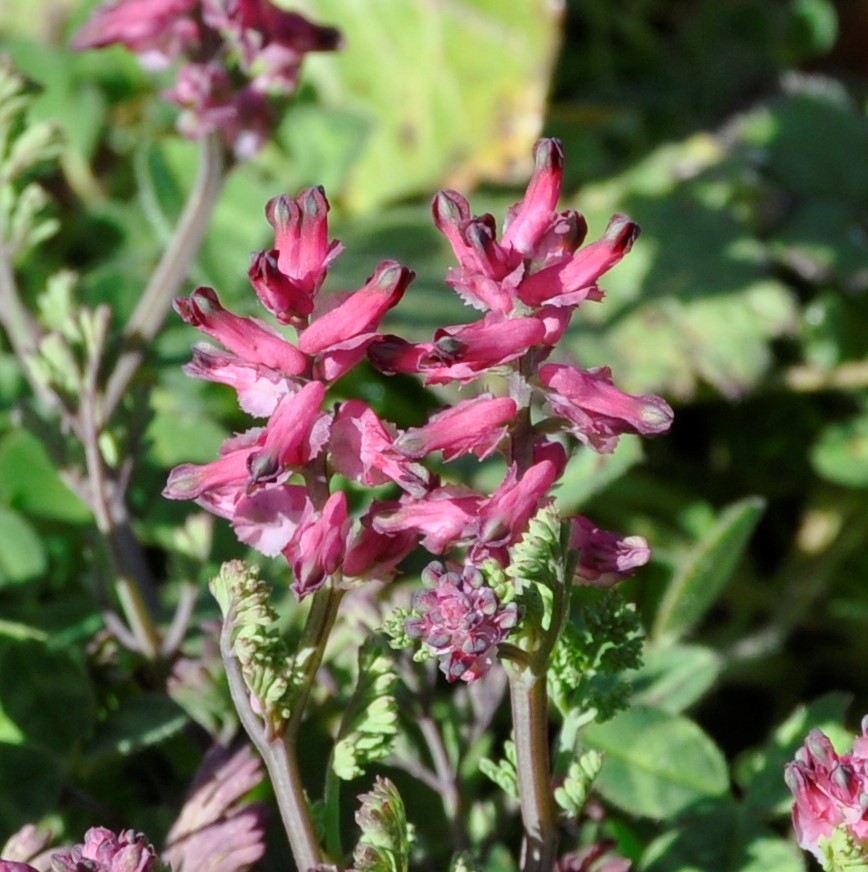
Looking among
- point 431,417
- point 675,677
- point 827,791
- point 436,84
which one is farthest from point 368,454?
point 436,84

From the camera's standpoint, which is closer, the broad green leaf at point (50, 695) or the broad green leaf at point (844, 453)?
the broad green leaf at point (50, 695)

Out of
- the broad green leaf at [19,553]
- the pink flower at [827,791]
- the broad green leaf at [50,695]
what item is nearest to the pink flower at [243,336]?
the pink flower at [827,791]

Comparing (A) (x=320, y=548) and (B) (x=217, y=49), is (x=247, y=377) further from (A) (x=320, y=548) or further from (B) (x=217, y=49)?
(B) (x=217, y=49)

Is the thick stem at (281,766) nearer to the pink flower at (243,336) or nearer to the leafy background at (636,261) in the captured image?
the pink flower at (243,336)

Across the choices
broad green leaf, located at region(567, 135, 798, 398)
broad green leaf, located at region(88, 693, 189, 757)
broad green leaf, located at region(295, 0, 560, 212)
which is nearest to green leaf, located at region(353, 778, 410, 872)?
broad green leaf, located at region(88, 693, 189, 757)

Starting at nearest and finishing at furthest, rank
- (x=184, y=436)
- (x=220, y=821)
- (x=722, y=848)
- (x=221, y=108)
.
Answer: (x=220, y=821), (x=722, y=848), (x=221, y=108), (x=184, y=436)

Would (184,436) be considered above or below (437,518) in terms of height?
below

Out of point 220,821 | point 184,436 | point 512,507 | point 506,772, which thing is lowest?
point 184,436
